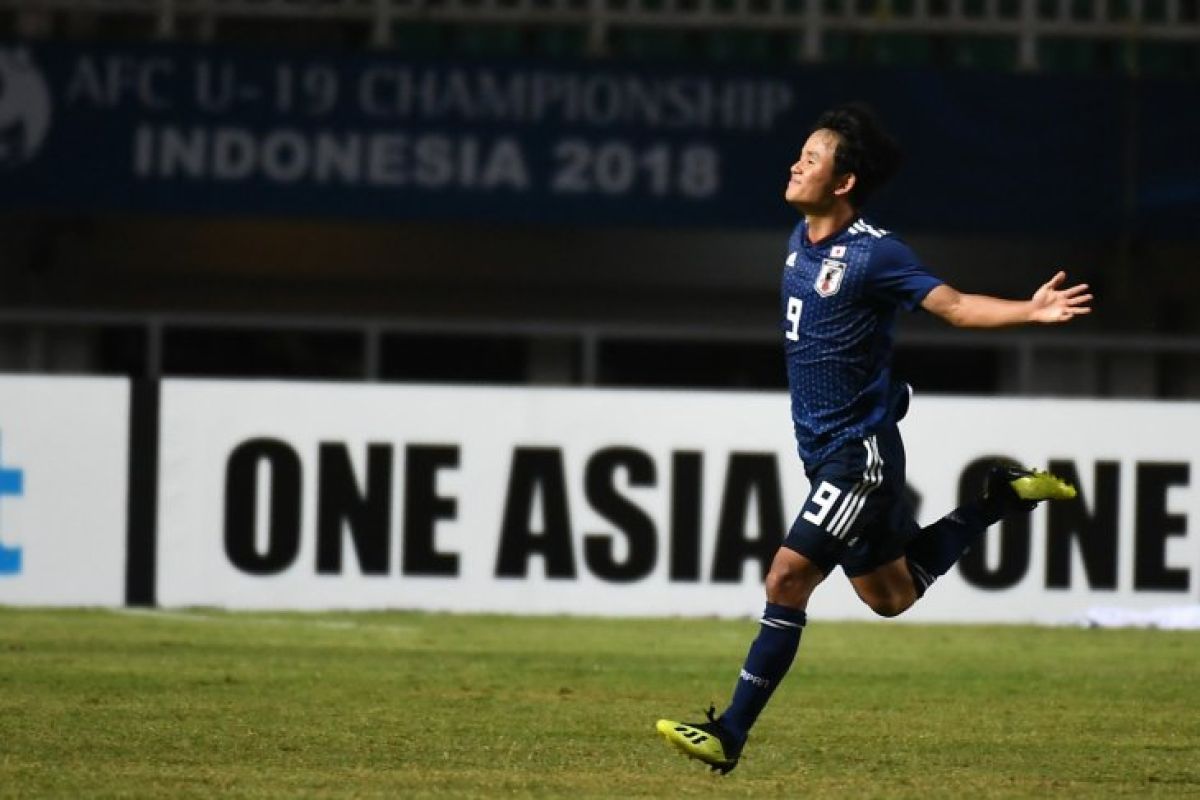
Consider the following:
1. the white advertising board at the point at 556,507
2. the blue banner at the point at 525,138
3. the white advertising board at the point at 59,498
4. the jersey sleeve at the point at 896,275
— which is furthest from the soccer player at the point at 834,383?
the blue banner at the point at 525,138

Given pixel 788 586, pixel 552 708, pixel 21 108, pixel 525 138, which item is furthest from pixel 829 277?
pixel 21 108

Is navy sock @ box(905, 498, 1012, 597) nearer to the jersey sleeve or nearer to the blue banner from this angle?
the jersey sleeve

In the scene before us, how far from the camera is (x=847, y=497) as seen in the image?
8062 millimetres

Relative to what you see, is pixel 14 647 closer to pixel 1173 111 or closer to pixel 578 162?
pixel 578 162

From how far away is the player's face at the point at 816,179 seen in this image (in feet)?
26.8

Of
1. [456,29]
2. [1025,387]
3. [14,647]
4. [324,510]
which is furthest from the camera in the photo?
[456,29]

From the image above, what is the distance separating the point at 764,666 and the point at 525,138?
11.5m

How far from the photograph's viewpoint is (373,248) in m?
20.4

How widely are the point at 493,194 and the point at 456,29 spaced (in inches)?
60.1

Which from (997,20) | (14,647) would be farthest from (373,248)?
(14,647)

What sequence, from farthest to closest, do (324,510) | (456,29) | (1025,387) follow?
1. (456,29)
2. (1025,387)
3. (324,510)

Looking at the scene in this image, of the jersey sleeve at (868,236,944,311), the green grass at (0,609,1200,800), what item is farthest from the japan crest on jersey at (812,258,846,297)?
the green grass at (0,609,1200,800)

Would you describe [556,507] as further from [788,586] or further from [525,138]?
[788,586]

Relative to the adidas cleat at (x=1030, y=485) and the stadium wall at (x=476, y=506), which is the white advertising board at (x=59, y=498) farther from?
the adidas cleat at (x=1030, y=485)
